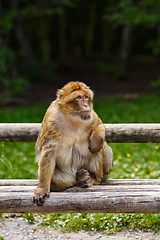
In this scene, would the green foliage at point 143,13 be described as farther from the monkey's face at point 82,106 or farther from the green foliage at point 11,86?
the monkey's face at point 82,106

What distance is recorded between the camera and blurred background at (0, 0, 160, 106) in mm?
10378

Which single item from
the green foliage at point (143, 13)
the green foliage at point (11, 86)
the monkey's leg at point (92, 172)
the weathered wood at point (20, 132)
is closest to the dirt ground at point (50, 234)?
the monkey's leg at point (92, 172)

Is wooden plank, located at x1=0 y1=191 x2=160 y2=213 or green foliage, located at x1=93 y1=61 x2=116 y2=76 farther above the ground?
wooden plank, located at x1=0 y1=191 x2=160 y2=213

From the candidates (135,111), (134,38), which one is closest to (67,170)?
(135,111)

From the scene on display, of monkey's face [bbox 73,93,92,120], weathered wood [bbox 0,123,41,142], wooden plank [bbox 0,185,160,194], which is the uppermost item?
monkey's face [bbox 73,93,92,120]

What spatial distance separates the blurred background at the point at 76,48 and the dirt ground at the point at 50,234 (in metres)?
5.76

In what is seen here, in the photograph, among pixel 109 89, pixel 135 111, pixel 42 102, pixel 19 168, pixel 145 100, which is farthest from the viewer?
pixel 109 89

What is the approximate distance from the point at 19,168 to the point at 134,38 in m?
15.9

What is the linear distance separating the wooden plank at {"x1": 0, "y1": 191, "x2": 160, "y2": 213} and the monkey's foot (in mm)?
268

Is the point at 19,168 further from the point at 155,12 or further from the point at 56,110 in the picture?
the point at 155,12

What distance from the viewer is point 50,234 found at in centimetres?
346

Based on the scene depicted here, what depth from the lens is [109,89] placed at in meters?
14.1

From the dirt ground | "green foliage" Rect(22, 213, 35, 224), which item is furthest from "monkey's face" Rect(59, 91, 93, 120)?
"green foliage" Rect(22, 213, 35, 224)

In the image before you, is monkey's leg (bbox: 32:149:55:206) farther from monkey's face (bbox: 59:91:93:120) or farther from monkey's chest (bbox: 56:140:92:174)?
monkey's face (bbox: 59:91:93:120)
